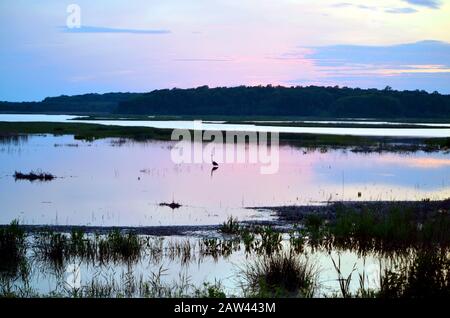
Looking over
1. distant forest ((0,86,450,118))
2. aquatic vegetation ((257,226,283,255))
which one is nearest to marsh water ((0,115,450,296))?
aquatic vegetation ((257,226,283,255))

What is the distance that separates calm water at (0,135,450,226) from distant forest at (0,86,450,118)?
347ft

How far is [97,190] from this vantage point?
2764cm

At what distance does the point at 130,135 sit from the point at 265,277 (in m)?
55.8

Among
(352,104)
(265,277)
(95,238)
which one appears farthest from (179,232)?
(352,104)

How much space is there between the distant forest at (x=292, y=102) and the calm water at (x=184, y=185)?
106 meters

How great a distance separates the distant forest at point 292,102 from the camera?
5881 inches

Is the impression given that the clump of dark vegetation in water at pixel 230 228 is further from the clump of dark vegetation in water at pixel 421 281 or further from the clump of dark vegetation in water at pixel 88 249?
the clump of dark vegetation in water at pixel 421 281

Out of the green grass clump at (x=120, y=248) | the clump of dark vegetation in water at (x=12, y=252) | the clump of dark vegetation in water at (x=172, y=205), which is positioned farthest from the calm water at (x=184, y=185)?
the clump of dark vegetation in water at (x=12, y=252)

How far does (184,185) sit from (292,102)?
135130 millimetres

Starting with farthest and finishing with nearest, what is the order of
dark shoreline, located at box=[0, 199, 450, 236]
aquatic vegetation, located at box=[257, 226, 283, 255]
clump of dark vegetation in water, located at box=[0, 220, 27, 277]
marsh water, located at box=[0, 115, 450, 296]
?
dark shoreline, located at box=[0, 199, 450, 236], aquatic vegetation, located at box=[257, 226, 283, 255], marsh water, located at box=[0, 115, 450, 296], clump of dark vegetation in water, located at box=[0, 220, 27, 277]

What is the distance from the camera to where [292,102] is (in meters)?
162

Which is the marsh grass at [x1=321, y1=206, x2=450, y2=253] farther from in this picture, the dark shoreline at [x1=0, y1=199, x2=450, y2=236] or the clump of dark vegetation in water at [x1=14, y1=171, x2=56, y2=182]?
the clump of dark vegetation in water at [x1=14, y1=171, x2=56, y2=182]

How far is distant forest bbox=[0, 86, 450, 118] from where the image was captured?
5881 inches
